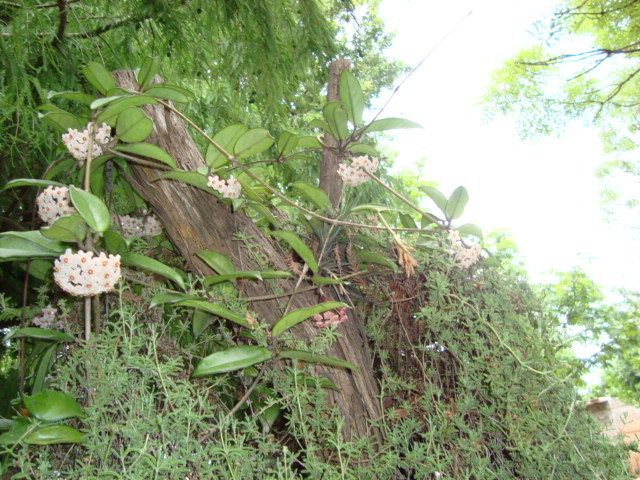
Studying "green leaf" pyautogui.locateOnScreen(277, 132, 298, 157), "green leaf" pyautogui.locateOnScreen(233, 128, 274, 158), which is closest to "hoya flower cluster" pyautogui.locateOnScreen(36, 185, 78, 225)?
"green leaf" pyautogui.locateOnScreen(233, 128, 274, 158)

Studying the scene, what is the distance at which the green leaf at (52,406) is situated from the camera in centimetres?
74

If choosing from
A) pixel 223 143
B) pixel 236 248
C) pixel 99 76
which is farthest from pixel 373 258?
pixel 99 76

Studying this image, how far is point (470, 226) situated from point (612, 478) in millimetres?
471

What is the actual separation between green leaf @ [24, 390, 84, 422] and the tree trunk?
30cm

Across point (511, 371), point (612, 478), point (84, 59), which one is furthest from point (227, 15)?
point (612, 478)

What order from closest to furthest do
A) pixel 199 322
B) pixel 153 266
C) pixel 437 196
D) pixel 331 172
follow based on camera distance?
pixel 153 266
pixel 199 322
pixel 437 196
pixel 331 172

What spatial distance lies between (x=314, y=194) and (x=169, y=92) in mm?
347

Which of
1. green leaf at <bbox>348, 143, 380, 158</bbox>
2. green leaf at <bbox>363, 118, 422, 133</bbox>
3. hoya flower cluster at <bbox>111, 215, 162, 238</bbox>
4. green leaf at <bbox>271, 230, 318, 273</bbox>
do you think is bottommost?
hoya flower cluster at <bbox>111, 215, 162, 238</bbox>

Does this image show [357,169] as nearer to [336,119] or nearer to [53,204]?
[336,119]

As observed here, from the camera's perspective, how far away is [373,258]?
101cm

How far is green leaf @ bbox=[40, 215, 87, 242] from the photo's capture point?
778mm

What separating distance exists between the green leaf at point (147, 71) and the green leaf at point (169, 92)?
4 centimetres

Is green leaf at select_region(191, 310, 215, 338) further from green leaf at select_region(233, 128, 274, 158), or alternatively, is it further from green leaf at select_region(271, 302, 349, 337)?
green leaf at select_region(233, 128, 274, 158)

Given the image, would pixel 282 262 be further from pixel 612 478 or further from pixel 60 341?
pixel 612 478
